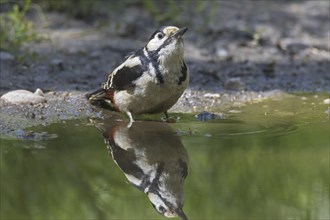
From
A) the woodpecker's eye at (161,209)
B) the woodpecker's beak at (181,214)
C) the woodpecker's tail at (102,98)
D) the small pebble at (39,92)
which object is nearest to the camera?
the woodpecker's beak at (181,214)

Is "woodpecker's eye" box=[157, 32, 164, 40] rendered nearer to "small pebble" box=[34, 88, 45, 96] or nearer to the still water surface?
the still water surface

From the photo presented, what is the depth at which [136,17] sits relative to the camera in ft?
30.1

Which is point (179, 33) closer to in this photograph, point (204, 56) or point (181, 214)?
point (181, 214)

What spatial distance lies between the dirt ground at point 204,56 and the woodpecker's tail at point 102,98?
8 centimetres

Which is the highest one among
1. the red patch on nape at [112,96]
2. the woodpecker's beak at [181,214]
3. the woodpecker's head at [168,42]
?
the woodpecker's head at [168,42]

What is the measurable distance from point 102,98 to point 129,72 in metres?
0.64

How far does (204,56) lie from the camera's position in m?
8.22

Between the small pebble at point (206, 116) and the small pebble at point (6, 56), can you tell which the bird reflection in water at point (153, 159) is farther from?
the small pebble at point (6, 56)

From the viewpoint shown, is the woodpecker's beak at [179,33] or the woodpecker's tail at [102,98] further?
the woodpecker's tail at [102,98]

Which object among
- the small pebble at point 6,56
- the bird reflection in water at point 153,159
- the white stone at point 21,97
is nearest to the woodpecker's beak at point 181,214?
the bird reflection in water at point 153,159

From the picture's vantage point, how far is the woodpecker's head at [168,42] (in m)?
5.60

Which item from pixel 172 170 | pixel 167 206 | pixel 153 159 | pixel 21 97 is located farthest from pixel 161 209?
pixel 21 97

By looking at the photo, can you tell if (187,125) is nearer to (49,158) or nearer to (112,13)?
(49,158)

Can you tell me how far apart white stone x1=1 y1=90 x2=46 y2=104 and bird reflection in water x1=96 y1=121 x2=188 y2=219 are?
2.36ft
